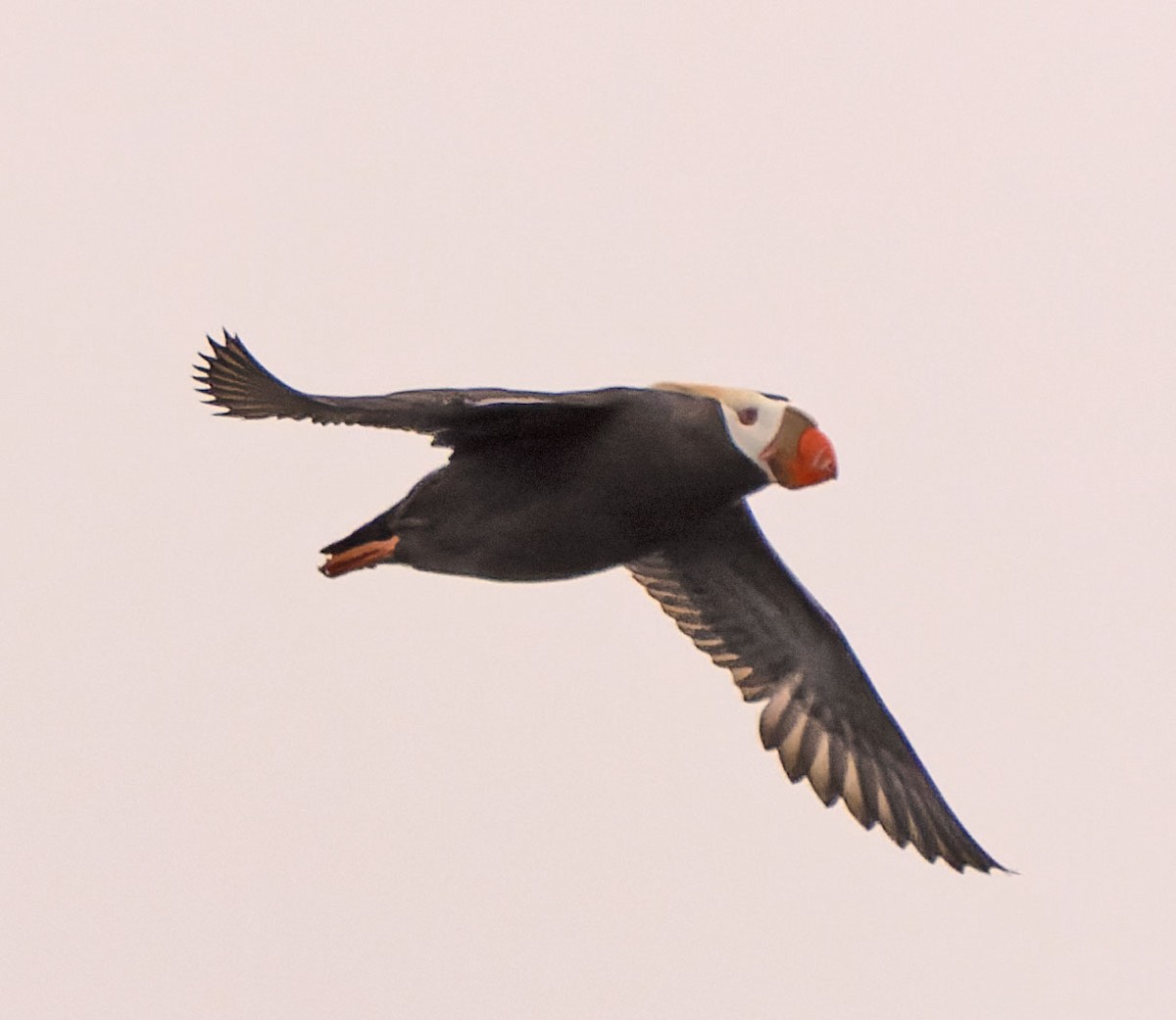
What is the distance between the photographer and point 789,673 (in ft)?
23.0

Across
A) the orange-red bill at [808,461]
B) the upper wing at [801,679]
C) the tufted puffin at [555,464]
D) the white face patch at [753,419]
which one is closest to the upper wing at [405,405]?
the tufted puffin at [555,464]

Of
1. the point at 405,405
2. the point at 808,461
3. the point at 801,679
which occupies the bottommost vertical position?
the point at 801,679

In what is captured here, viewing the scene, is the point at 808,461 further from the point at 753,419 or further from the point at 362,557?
the point at 362,557

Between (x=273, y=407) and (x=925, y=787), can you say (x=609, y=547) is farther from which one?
(x=925, y=787)

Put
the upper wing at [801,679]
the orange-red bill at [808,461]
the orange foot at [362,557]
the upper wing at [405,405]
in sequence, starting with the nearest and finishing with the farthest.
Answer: the upper wing at [405,405] < the orange-red bill at [808,461] < the orange foot at [362,557] < the upper wing at [801,679]

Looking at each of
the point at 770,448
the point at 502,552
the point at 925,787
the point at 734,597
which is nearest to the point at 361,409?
the point at 502,552

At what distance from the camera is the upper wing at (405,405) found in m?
5.60

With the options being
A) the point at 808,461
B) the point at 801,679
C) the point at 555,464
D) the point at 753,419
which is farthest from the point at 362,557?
the point at 801,679

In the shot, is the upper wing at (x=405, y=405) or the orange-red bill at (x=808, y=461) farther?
the orange-red bill at (x=808, y=461)

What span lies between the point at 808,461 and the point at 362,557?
1335 mm

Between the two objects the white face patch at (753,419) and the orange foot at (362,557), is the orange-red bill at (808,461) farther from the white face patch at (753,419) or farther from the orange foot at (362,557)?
the orange foot at (362,557)

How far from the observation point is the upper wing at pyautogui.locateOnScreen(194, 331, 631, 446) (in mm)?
5598

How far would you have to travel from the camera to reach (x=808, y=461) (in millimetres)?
5793

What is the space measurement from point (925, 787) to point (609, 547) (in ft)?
5.17
